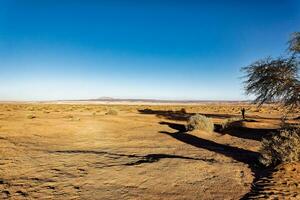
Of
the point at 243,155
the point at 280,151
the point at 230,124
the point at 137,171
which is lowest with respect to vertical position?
the point at 243,155

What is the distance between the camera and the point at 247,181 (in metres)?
8.70

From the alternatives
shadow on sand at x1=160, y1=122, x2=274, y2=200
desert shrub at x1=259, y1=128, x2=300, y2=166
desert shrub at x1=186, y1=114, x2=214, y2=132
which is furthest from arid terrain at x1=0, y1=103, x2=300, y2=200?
desert shrub at x1=186, y1=114, x2=214, y2=132

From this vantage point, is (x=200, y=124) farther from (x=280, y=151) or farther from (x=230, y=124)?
(x=280, y=151)

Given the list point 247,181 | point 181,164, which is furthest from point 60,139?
point 247,181

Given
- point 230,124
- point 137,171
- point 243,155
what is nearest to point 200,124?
point 230,124

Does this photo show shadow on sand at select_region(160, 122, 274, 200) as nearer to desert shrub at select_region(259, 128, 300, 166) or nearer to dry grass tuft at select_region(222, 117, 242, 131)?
desert shrub at select_region(259, 128, 300, 166)

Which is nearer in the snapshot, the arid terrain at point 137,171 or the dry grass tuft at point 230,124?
the arid terrain at point 137,171

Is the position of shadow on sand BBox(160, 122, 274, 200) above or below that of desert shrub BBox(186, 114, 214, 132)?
below

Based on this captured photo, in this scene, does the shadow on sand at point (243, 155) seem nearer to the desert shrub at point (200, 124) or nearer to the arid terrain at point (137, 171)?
the arid terrain at point (137, 171)

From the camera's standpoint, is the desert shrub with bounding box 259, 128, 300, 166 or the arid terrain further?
the desert shrub with bounding box 259, 128, 300, 166

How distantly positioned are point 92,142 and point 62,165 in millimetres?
5766

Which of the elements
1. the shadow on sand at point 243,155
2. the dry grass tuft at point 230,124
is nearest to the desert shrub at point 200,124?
the shadow on sand at point 243,155

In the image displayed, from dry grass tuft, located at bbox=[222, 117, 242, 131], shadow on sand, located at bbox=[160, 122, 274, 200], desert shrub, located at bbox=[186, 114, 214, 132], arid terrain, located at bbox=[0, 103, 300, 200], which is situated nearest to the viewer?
arid terrain, located at bbox=[0, 103, 300, 200]

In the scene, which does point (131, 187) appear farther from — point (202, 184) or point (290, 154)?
point (290, 154)
